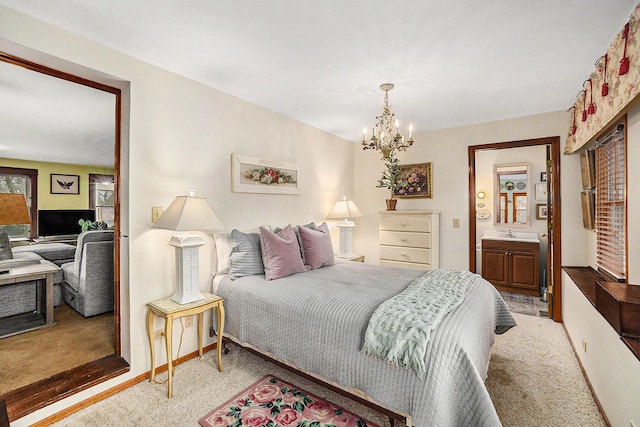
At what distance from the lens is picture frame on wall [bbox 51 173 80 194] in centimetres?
292

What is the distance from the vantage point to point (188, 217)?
218 cm

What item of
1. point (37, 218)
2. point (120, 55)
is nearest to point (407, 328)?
point (120, 55)

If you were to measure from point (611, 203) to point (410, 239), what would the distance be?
2.00 meters

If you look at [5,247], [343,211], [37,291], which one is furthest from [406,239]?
[37,291]

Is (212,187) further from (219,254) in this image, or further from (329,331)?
(329,331)

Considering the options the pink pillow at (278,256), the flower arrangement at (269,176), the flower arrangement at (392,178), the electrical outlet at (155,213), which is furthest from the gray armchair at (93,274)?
the flower arrangement at (392,178)

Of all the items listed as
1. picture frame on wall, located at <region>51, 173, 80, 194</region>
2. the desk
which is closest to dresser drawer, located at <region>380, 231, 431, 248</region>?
picture frame on wall, located at <region>51, 173, 80, 194</region>

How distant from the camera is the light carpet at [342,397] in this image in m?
1.84

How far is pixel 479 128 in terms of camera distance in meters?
3.87

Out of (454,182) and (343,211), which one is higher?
(454,182)

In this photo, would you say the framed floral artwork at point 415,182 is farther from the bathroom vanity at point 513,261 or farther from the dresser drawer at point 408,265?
the bathroom vanity at point 513,261

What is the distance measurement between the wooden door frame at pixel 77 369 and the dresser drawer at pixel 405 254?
307cm

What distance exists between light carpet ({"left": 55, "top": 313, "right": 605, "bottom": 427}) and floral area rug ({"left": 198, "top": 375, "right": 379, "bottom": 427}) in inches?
2.6

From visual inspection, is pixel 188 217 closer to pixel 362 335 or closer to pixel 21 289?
pixel 362 335
